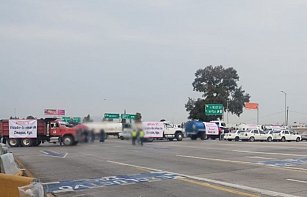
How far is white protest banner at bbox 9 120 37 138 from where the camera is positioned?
5.45 metres

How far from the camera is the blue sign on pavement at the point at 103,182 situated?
48.4ft

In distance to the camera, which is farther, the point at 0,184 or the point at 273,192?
the point at 273,192

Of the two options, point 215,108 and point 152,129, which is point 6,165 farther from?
point 152,129

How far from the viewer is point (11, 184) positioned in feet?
33.1

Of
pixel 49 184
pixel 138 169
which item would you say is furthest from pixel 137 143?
pixel 138 169

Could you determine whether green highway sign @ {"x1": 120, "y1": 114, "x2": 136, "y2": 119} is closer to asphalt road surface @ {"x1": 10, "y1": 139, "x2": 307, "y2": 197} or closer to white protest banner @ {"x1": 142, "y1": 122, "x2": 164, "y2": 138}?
white protest banner @ {"x1": 142, "y1": 122, "x2": 164, "y2": 138}

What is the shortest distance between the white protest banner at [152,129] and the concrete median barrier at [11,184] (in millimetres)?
6344

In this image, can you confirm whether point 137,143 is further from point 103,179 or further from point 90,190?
point 103,179

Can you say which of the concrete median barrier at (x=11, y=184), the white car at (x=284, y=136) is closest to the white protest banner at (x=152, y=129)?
the concrete median barrier at (x=11, y=184)

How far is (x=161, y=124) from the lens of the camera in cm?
434

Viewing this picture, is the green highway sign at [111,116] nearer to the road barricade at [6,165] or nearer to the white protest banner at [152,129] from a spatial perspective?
the white protest banner at [152,129]

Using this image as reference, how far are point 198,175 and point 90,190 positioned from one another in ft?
17.0

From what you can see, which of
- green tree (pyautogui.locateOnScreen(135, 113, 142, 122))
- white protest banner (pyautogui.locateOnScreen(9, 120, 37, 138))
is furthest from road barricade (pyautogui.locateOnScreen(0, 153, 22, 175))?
green tree (pyautogui.locateOnScreen(135, 113, 142, 122))

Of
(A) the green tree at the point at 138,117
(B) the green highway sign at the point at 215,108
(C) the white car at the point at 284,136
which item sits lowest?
(C) the white car at the point at 284,136
